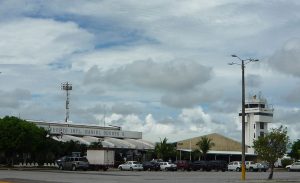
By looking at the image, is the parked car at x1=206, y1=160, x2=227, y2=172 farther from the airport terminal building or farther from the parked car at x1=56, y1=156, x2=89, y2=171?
the airport terminal building

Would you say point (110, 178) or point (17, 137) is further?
point (17, 137)

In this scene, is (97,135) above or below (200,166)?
above

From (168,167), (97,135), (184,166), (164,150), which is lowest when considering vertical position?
(168,167)

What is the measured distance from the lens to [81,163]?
6850cm

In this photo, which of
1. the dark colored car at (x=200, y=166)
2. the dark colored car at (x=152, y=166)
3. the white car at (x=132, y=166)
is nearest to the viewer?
the white car at (x=132, y=166)

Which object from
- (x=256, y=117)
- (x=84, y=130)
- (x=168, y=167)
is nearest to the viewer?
(x=168, y=167)

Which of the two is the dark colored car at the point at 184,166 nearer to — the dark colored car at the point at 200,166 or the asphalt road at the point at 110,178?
the dark colored car at the point at 200,166

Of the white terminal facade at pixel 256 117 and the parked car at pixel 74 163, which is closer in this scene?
the parked car at pixel 74 163

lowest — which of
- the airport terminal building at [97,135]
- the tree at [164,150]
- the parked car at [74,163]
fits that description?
the parked car at [74,163]

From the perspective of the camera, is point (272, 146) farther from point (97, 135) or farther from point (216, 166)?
point (97, 135)

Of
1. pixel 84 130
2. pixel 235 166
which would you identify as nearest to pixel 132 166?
pixel 235 166

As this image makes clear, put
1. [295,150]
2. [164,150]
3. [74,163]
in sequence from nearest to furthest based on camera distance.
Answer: [74,163], [164,150], [295,150]

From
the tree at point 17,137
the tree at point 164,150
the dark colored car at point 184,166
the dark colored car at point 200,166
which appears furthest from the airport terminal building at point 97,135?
the tree at point 17,137

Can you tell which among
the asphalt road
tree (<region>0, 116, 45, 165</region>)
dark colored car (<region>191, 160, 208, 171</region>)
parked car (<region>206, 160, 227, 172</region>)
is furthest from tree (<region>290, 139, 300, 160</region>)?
the asphalt road
